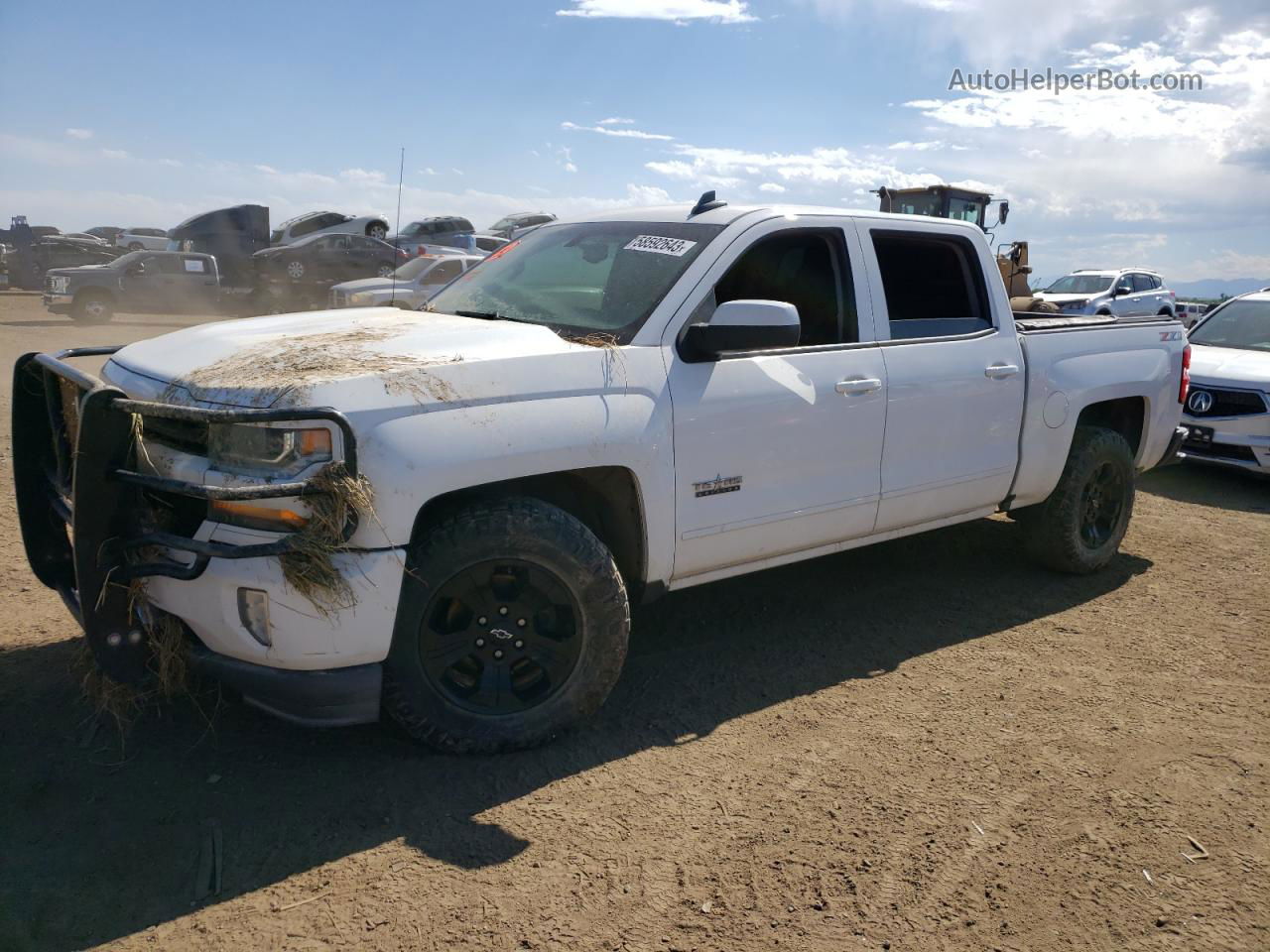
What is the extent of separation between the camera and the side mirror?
3.63 m

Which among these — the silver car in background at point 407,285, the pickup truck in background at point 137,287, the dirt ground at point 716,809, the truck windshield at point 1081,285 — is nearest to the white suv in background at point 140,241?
the pickup truck in background at point 137,287

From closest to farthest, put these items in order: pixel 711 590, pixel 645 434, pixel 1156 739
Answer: pixel 645 434
pixel 1156 739
pixel 711 590

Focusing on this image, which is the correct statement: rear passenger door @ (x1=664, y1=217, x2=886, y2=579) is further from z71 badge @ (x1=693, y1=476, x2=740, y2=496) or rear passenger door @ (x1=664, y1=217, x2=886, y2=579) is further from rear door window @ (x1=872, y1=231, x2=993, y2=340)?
rear door window @ (x1=872, y1=231, x2=993, y2=340)

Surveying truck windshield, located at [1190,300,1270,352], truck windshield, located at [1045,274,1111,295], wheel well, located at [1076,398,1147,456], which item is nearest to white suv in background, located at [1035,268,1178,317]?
truck windshield, located at [1045,274,1111,295]

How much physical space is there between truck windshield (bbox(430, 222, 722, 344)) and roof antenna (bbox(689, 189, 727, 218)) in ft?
0.49

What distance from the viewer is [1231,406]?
848 cm

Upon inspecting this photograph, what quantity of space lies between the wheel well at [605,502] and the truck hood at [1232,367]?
6962mm

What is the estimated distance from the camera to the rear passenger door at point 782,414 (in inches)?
148

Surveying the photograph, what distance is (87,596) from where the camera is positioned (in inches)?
117

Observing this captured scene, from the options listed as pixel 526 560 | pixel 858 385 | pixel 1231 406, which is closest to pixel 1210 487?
pixel 1231 406

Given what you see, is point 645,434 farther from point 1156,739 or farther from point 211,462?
point 1156,739

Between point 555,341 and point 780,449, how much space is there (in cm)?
101

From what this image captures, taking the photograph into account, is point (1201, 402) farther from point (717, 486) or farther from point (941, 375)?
point (717, 486)

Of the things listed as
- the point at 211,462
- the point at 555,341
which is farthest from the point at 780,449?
the point at 211,462
